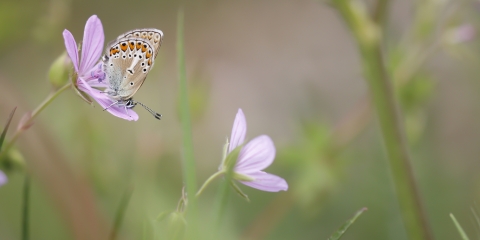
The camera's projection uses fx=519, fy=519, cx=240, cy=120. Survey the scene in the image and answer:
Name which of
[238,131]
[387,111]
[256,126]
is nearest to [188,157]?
[238,131]

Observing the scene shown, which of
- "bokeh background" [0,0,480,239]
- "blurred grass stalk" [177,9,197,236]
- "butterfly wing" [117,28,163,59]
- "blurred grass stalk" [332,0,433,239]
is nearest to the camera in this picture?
"blurred grass stalk" [177,9,197,236]

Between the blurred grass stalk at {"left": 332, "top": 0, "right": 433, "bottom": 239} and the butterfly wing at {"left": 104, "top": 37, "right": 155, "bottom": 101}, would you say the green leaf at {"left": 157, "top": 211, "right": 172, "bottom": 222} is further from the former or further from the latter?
the blurred grass stalk at {"left": 332, "top": 0, "right": 433, "bottom": 239}

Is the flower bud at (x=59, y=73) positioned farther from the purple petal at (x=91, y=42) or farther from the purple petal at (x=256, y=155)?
the purple petal at (x=256, y=155)

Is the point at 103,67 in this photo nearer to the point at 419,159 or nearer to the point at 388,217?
the point at 388,217

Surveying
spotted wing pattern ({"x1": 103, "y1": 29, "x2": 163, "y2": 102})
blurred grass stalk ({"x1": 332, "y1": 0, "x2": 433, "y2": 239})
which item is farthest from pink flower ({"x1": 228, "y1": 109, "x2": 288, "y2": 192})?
blurred grass stalk ({"x1": 332, "y1": 0, "x2": 433, "y2": 239})

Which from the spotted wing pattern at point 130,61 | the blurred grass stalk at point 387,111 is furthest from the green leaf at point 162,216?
the blurred grass stalk at point 387,111

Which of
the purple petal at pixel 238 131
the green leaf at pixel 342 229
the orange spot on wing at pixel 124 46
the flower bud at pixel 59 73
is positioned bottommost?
the green leaf at pixel 342 229

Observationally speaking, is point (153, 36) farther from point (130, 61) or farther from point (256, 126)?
point (256, 126)

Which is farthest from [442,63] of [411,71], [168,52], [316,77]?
[411,71]
